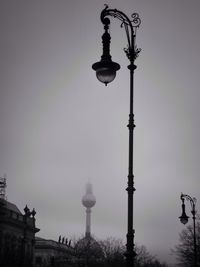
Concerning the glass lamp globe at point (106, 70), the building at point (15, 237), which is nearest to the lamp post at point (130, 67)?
the glass lamp globe at point (106, 70)

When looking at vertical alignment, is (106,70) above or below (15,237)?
below

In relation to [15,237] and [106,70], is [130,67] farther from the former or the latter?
[15,237]

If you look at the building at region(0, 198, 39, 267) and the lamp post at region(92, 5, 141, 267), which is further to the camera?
the building at region(0, 198, 39, 267)

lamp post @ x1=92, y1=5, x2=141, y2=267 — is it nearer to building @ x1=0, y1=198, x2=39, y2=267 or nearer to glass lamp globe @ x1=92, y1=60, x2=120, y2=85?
glass lamp globe @ x1=92, y1=60, x2=120, y2=85

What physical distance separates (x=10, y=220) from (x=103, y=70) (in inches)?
2645

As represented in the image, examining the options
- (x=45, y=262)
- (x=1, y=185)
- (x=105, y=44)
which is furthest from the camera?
(x=45, y=262)

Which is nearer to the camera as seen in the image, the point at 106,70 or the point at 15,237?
the point at 106,70

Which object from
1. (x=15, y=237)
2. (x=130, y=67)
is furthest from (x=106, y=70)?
(x=15, y=237)

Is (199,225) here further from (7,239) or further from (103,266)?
(7,239)

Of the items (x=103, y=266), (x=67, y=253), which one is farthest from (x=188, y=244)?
(x=67, y=253)

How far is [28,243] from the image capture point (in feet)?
271

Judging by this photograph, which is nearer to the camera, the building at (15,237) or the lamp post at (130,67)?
the lamp post at (130,67)

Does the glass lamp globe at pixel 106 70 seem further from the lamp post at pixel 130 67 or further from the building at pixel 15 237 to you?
the building at pixel 15 237

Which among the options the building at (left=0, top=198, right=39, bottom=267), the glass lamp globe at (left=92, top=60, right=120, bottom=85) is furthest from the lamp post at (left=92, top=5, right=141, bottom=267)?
the building at (left=0, top=198, right=39, bottom=267)
